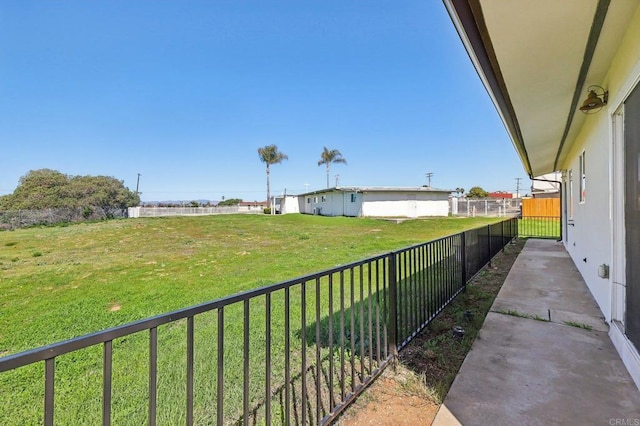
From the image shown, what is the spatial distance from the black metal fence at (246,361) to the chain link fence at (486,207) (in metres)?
24.8

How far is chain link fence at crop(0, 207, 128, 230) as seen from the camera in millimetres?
20969

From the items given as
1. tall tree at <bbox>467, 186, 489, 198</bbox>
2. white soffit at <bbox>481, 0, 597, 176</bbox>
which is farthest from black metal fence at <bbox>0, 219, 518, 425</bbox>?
tall tree at <bbox>467, 186, 489, 198</bbox>

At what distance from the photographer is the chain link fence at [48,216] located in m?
21.0

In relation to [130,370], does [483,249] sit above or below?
above

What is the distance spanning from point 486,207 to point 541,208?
773cm

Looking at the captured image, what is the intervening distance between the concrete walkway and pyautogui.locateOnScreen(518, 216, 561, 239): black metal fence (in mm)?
10442

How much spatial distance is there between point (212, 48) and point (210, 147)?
25.1 metres

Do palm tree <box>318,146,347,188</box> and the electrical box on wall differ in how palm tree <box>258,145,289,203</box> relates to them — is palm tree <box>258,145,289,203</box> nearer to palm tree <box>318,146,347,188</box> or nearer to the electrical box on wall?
palm tree <box>318,146,347,188</box>

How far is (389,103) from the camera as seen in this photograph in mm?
16984

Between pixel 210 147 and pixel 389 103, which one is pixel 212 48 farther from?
pixel 210 147

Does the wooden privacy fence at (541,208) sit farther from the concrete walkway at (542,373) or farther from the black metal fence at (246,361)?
the black metal fence at (246,361)

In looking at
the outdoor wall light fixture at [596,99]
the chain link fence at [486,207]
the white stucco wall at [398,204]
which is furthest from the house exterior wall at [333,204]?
the outdoor wall light fixture at [596,99]

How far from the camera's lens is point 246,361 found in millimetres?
1380

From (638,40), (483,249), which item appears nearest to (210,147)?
(483,249)
